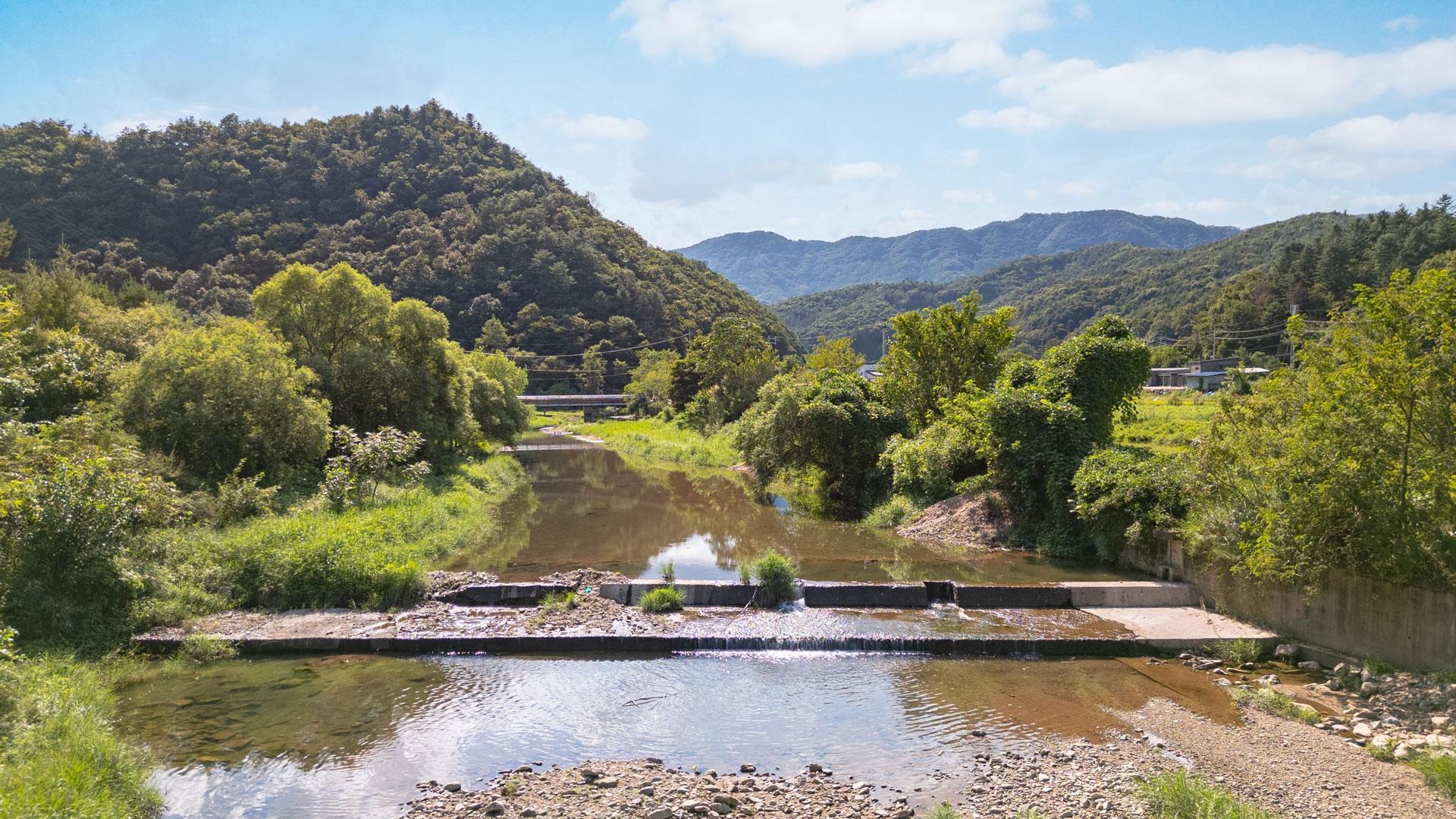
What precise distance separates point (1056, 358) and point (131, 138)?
324 feet

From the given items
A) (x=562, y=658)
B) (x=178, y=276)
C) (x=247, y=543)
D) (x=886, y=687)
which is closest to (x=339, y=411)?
(x=247, y=543)

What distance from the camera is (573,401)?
88562 mm

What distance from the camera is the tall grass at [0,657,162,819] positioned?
714 cm

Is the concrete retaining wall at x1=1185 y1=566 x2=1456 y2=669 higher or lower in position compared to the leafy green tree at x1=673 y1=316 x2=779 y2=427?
lower

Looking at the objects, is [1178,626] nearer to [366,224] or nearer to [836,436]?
[836,436]

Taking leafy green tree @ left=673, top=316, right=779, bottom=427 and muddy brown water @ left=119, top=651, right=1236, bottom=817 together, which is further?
leafy green tree @ left=673, top=316, right=779, bottom=427

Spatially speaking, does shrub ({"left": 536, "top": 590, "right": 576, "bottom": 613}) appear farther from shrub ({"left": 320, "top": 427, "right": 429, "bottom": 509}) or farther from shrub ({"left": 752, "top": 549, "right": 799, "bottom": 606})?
shrub ({"left": 320, "top": 427, "right": 429, "bottom": 509})

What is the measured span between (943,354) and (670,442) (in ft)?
83.7

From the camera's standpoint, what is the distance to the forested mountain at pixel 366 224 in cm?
6688

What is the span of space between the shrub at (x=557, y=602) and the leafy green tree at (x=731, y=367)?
122ft

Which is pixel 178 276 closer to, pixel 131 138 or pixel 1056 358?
pixel 131 138

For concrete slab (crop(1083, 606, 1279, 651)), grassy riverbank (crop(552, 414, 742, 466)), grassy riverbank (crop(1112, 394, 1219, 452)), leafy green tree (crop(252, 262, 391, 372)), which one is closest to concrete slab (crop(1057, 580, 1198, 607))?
concrete slab (crop(1083, 606, 1279, 651))

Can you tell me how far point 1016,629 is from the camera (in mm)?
14734

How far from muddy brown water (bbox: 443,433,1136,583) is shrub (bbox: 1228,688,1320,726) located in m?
6.48
